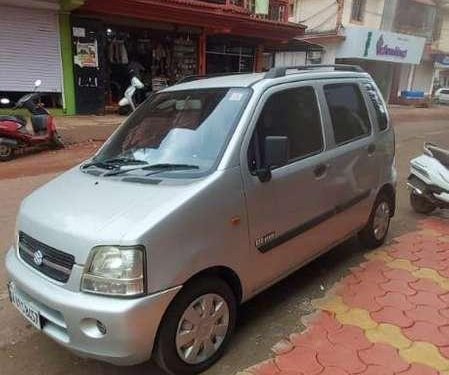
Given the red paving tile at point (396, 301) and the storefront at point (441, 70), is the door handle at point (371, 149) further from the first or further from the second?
the storefront at point (441, 70)

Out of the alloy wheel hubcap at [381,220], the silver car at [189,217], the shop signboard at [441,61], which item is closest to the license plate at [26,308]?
the silver car at [189,217]

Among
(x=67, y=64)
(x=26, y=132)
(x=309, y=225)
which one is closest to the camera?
(x=309, y=225)

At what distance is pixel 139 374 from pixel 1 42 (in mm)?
11611

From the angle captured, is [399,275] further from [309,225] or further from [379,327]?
[309,225]

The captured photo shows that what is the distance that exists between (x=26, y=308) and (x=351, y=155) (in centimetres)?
283

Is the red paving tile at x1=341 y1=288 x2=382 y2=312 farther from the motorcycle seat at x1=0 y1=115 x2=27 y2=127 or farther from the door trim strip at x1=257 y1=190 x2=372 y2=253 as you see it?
the motorcycle seat at x1=0 y1=115 x2=27 y2=127

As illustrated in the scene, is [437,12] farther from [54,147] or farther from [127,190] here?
[127,190]

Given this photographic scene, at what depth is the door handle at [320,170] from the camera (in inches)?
145

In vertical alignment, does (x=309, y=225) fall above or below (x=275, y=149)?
below

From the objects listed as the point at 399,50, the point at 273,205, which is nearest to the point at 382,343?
the point at 273,205

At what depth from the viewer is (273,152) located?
121 inches

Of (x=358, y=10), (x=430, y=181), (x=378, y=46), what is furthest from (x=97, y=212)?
(x=358, y=10)

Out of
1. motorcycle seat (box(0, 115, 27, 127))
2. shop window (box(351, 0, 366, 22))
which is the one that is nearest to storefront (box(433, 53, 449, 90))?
shop window (box(351, 0, 366, 22))

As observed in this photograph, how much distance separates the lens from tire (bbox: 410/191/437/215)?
626 centimetres
